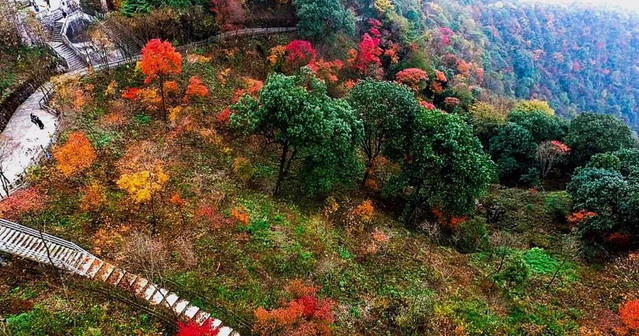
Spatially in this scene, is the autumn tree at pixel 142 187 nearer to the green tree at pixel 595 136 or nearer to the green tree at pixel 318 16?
the green tree at pixel 318 16

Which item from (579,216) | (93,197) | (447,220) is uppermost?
(93,197)

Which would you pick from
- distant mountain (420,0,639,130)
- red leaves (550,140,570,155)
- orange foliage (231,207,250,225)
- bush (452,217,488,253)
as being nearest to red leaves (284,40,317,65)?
orange foliage (231,207,250,225)

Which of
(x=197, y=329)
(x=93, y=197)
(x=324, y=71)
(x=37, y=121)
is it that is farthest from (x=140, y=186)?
(x=324, y=71)

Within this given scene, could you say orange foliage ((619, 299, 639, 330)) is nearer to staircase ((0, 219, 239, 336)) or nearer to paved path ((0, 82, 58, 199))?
staircase ((0, 219, 239, 336))

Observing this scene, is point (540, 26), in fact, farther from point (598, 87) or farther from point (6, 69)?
point (6, 69)

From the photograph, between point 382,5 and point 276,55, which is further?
point 382,5

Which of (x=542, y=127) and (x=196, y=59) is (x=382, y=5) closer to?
(x=542, y=127)
